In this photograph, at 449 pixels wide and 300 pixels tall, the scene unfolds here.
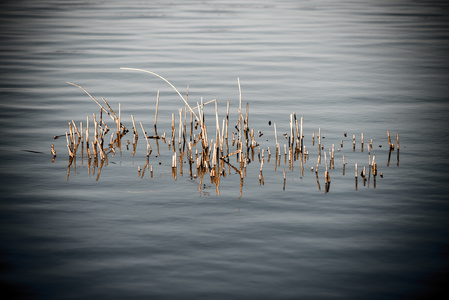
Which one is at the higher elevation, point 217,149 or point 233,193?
point 217,149

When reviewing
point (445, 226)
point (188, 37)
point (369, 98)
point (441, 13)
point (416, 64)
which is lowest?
point (445, 226)

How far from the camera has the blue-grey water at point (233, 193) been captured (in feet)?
27.1

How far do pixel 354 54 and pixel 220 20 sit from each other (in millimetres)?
13461

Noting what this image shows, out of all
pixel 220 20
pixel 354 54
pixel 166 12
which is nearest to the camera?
pixel 354 54

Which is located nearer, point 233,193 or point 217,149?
point 233,193

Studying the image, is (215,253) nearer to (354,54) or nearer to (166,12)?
(354,54)

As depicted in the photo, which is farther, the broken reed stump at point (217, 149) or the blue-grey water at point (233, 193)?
the broken reed stump at point (217, 149)

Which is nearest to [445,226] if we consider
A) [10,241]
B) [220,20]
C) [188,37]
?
[10,241]

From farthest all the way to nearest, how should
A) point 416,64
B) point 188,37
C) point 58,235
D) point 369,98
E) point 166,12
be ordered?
point 166,12, point 188,37, point 416,64, point 369,98, point 58,235

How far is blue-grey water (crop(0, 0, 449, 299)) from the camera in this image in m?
8.25

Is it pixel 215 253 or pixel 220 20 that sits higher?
pixel 220 20

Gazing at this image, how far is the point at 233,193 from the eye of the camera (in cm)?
1127

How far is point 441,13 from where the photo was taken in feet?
134

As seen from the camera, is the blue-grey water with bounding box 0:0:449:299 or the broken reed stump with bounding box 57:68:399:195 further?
the broken reed stump with bounding box 57:68:399:195
